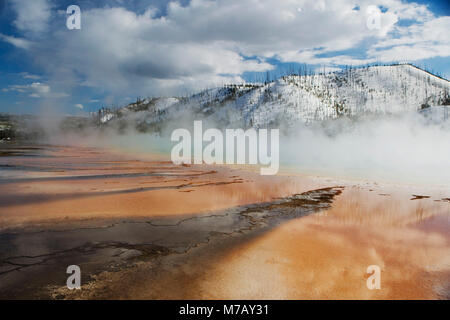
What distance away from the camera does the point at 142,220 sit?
24.5 feet

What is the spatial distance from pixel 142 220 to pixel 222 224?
2182 millimetres

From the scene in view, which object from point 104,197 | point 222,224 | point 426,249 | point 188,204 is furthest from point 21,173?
point 426,249

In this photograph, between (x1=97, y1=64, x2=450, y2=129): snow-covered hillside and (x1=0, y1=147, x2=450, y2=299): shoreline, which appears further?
(x1=97, y1=64, x2=450, y2=129): snow-covered hillside

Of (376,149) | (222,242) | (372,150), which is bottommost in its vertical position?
(222,242)

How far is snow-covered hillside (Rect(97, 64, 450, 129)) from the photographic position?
6122 cm

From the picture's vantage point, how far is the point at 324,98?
249 ft

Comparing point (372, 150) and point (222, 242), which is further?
point (372, 150)

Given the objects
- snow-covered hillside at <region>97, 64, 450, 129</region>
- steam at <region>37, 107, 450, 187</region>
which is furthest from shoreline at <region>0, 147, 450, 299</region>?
snow-covered hillside at <region>97, 64, 450, 129</region>

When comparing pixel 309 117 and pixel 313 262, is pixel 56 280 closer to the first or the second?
pixel 313 262

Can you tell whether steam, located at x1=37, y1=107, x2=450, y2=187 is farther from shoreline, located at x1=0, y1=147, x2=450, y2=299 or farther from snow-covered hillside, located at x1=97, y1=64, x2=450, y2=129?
snow-covered hillside, located at x1=97, y1=64, x2=450, y2=129

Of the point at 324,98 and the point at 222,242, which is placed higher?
the point at 324,98

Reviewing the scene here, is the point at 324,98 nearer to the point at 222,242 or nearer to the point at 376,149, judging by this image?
the point at 376,149

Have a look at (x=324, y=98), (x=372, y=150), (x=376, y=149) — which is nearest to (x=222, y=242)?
(x=372, y=150)

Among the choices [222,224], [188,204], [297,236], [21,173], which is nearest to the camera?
[297,236]
